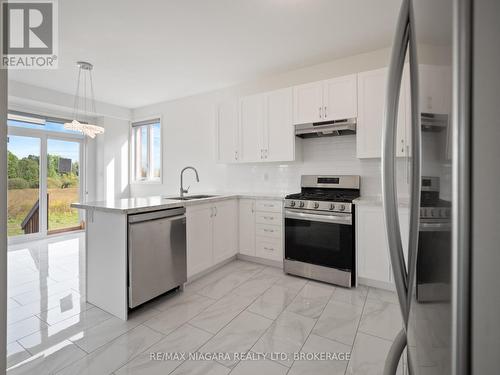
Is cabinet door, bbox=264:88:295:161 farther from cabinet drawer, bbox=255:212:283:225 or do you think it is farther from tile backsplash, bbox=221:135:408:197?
cabinet drawer, bbox=255:212:283:225

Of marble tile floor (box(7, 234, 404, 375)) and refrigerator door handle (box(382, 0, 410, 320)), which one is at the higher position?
refrigerator door handle (box(382, 0, 410, 320))

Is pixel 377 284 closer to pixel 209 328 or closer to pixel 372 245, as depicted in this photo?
pixel 372 245

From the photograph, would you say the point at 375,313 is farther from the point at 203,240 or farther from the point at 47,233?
the point at 47,233

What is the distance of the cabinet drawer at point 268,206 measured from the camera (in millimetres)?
3191

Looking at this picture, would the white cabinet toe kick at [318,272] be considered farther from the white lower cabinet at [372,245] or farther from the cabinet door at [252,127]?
the cabinet door at [252,127]

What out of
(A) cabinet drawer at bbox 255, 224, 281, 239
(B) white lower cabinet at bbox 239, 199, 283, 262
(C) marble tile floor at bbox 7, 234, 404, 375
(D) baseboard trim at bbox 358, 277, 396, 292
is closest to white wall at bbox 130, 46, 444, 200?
(B) white lower cabinet at bbox 239, 199, 283, 262

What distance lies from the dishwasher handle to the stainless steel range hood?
178cm

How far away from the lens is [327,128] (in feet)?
9.68

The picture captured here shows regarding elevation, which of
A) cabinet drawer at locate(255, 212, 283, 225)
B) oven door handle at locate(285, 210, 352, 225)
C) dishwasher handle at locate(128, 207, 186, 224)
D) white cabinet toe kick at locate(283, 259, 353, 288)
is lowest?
white cabinet toe kick at locate(283, 259, 353, 288)

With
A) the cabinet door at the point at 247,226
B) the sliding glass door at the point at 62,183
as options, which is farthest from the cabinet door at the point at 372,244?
the sliding glass door at the point at 62,183

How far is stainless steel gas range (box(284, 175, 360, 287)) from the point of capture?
262cm

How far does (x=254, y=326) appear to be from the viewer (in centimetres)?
197

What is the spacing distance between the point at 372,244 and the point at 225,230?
175cm

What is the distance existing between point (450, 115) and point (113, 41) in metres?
3.50
